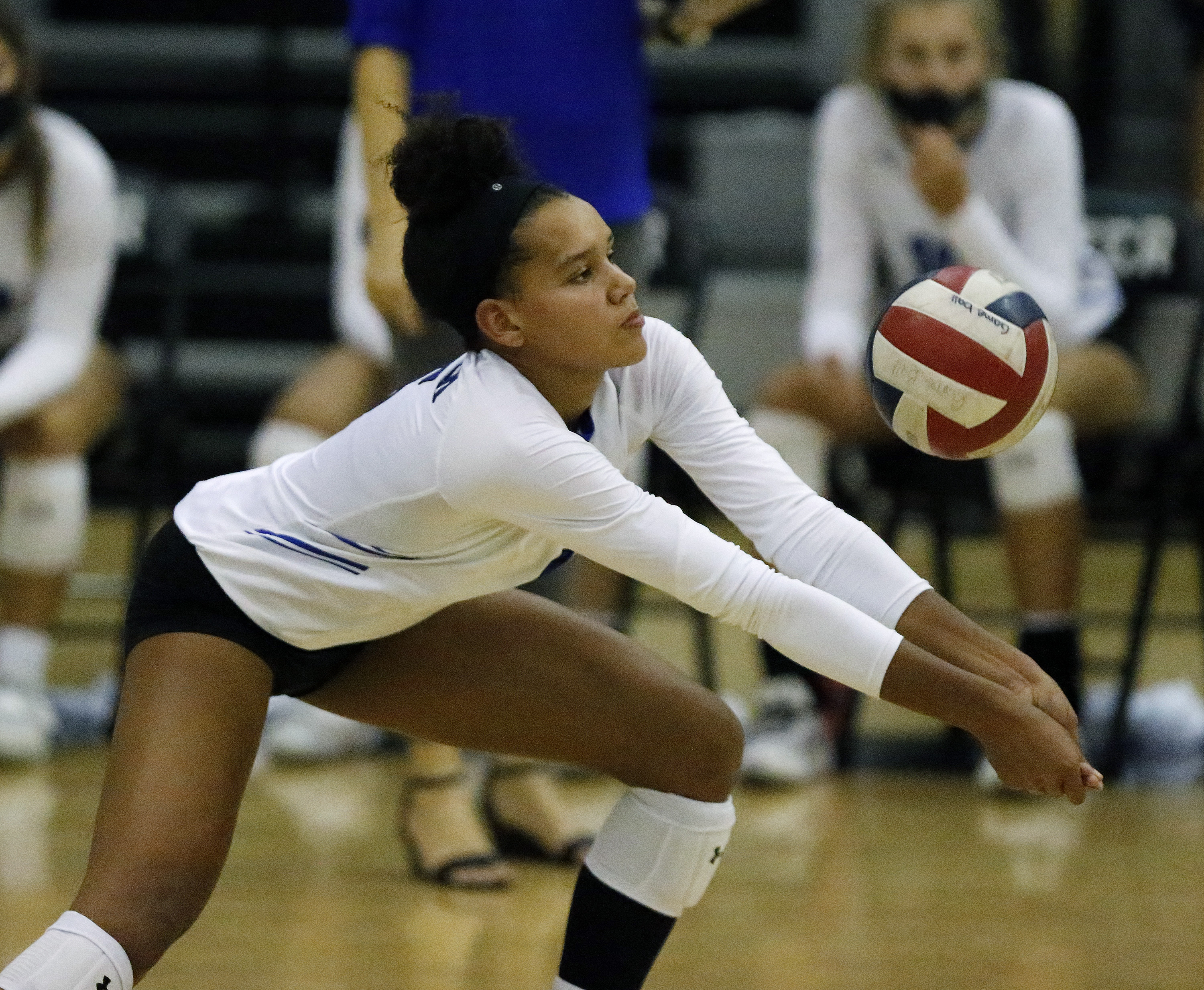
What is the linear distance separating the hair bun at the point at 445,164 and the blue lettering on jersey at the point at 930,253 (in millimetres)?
1941

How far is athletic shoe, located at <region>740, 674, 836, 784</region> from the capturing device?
3.72 meters

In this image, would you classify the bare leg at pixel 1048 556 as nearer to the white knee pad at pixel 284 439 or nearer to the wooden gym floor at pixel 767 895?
the wooden gym floor at pixel 767 895

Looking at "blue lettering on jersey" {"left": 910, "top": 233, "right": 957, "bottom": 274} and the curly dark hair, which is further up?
the curly dark hair

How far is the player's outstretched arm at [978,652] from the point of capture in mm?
1962

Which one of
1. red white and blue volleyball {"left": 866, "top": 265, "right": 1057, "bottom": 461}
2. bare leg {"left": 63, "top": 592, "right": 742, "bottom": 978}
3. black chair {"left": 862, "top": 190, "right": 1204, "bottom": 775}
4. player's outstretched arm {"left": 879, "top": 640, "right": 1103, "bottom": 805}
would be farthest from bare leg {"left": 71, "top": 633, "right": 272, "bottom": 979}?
black chair {"left": 862, "top": 190, "right": 1204, "bottom": 775}

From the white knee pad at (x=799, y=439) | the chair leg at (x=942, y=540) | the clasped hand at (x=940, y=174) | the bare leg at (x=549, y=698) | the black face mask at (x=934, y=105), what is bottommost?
the chair leg at (x=942, y=540)

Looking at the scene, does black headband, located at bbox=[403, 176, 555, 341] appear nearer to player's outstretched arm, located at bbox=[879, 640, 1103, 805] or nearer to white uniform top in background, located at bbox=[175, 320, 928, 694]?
white uniform top in background, located at bbox=[175, 320, 928, 694]

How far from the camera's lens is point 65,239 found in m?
3.88

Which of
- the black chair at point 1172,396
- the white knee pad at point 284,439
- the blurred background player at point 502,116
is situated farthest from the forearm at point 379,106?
the black chair at point 1172,396

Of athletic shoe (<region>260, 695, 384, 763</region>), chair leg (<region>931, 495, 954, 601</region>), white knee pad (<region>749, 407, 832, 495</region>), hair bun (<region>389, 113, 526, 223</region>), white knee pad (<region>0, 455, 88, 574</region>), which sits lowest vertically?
athletic shoe (<region>260, 695, 384, 763</region>)

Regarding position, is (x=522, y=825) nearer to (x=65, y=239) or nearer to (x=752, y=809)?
(x=752, y=809)

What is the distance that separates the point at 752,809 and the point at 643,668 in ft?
4.60

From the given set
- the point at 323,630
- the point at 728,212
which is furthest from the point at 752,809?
the point at 728,212

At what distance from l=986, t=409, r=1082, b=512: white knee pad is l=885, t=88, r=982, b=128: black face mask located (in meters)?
0.64
